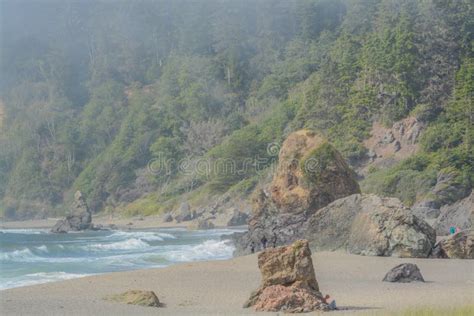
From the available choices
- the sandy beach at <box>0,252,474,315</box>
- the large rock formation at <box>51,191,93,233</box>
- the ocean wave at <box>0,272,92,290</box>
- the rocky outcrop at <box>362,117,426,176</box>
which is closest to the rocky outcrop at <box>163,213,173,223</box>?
the large rock formation at <box>51,191,93,233</box>

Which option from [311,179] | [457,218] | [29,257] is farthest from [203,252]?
[457,218]

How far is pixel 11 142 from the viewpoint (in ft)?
355

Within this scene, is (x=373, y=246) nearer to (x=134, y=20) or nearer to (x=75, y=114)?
(x=75, y=114)

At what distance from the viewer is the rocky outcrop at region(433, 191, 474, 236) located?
3362 centimetres

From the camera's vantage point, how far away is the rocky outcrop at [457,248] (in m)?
24.3

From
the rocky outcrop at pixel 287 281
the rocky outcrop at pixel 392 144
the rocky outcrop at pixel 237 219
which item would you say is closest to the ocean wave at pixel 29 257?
the rocky outcrop at pixel 287 281

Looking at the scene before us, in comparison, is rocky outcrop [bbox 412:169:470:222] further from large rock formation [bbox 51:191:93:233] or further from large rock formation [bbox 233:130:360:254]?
large rock formation [bbox 51:191:93:233]

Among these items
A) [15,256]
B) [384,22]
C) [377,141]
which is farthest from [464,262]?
[384,22]

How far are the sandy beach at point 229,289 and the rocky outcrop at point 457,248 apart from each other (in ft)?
2.64

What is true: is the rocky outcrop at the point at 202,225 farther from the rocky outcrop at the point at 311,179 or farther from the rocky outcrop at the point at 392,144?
the rocky outcrop at the point at 311,179

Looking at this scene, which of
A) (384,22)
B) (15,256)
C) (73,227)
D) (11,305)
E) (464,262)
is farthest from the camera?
(384,22)

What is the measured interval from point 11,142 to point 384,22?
56.0 m

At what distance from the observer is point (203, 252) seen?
33406mm

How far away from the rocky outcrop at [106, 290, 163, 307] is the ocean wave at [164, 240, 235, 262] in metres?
13.7
